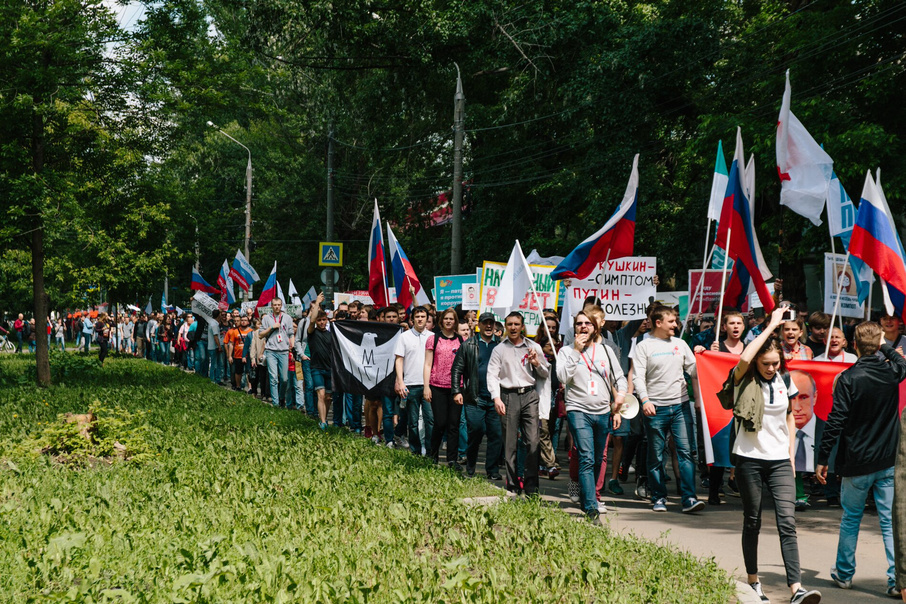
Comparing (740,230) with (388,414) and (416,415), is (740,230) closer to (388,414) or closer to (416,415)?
(416,415)

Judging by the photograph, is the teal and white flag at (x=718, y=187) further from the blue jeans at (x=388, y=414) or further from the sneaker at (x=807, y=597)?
the sneaker at (x=807, y=597)

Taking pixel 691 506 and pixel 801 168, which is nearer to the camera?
pixel 691 506

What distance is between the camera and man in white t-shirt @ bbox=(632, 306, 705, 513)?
906 cm

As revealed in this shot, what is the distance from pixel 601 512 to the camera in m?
8.58

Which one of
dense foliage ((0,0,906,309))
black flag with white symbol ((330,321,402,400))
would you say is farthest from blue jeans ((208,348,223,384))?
black flag with white symbol ((330,321,402,400))

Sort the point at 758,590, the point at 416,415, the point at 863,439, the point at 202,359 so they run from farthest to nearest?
the point at 202,359 → the point at 416,415 → the point at 863,439 → the point at 758,590

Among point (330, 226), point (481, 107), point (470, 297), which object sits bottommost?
point (470, 297)

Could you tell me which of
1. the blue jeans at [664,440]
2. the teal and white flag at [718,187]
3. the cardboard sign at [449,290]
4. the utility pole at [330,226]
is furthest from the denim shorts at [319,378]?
the utility pole at [330,226]

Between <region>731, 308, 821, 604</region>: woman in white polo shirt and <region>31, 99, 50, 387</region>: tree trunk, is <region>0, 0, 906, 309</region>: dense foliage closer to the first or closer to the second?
<region>31, 99, 50, 387</region>: tree trunk

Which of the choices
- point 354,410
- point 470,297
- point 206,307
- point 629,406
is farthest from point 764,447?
point 206,307

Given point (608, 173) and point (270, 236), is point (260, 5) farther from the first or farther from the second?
point (270, 236)

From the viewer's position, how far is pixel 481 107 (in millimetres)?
27641

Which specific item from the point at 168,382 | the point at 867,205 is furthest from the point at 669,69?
the point at 867,205

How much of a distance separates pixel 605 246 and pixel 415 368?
2736mm
